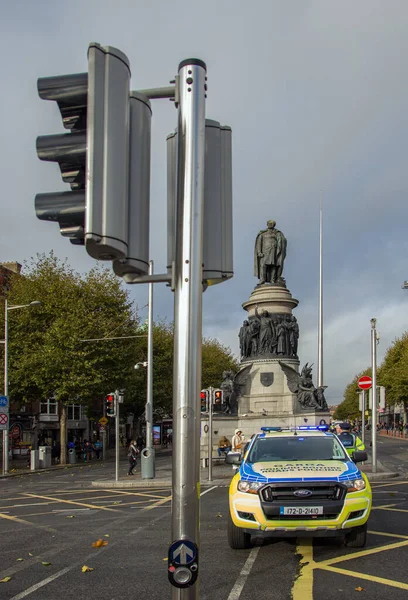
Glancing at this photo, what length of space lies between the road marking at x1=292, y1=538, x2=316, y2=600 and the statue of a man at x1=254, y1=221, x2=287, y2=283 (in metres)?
26.5

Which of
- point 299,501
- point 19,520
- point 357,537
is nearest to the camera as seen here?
point 299,501

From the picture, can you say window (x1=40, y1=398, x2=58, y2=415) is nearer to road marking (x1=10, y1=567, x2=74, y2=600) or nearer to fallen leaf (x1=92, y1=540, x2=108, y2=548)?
fallen leaf (x1=92, y1=540, x2=108, y2=548)

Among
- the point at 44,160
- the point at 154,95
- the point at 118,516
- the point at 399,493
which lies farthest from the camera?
the point at 399,493

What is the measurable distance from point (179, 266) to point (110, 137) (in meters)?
0.69

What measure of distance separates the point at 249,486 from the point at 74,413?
57.9 metres

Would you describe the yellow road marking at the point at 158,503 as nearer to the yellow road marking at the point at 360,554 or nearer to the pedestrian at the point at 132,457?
the yellow road marking at the point at 360,554

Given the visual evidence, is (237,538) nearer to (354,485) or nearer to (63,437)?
(354,485)

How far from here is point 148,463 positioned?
23.1m

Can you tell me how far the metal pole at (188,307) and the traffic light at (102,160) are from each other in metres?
0.19

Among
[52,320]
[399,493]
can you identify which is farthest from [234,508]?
[52,320]

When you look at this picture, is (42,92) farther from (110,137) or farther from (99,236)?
(99,236)

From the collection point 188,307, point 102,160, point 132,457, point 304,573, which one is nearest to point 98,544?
point 304,573

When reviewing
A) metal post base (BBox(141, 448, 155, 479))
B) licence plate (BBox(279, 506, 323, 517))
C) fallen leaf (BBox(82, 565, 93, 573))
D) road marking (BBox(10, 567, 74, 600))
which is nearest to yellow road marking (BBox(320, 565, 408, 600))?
licence plate (BBox(279, 506, 323, 517))

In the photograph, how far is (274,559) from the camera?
816 cm
